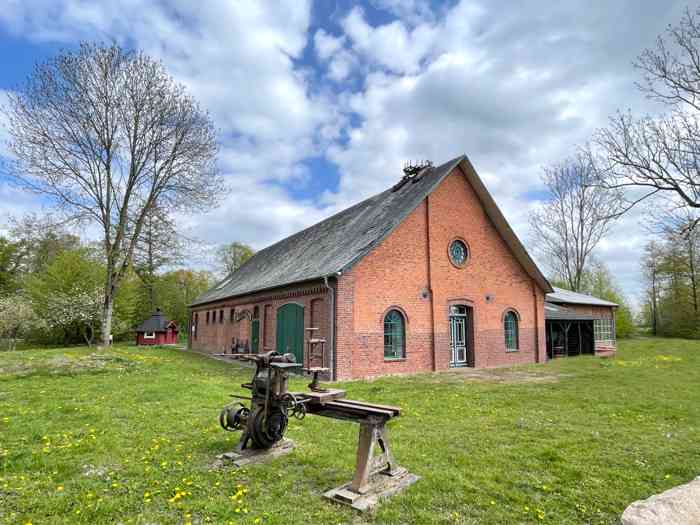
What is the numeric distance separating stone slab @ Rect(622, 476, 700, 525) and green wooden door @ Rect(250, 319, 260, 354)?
1727 cm

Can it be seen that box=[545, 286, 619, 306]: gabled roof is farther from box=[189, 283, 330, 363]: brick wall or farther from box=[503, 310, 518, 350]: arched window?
box=[189, 283, 330, 363]: brick wall

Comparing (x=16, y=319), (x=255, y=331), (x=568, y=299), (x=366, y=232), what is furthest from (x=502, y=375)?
(x=16, y=319)

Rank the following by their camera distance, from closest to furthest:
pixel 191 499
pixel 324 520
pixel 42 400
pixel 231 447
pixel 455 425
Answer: pixel 324 520
pixel 191 499
pixel 231 447
pixel 455 425
pixel 42 400

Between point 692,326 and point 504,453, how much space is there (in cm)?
4317

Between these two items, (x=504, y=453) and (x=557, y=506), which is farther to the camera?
(x=504, y=453)

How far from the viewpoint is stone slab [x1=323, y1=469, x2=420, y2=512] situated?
4.24m

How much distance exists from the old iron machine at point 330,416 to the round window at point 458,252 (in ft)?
40.0

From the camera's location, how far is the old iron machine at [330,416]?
14.7 feet

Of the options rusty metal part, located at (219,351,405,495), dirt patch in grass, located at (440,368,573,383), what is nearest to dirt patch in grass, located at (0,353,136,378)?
rusty metal part, located at (219,351,405,495)

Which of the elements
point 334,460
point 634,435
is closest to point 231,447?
point 334,460

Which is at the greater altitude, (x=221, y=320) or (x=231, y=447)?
(x=221, y=320)

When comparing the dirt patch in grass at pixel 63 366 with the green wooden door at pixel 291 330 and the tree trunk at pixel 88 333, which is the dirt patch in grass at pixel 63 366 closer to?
the green wooden door at pixel 291 330

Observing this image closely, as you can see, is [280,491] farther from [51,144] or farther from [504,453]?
[51,144]

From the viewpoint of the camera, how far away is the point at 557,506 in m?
4.18
